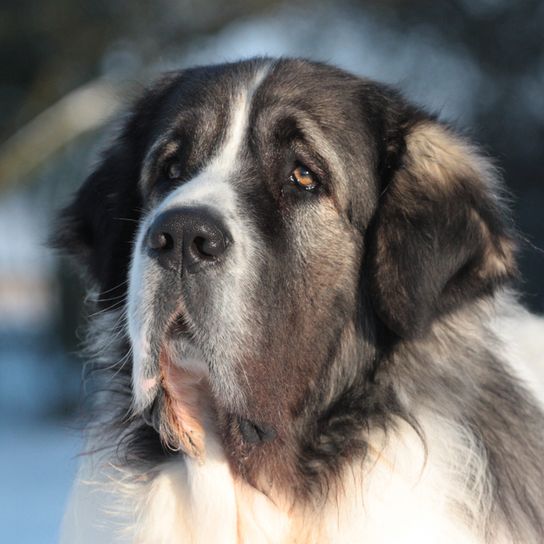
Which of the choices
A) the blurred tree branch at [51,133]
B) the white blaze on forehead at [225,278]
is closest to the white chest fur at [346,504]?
the white blaze on forehead at [225,278]

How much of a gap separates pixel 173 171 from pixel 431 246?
950mm

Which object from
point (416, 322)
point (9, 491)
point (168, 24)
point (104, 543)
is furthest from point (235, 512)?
point (168, 24)

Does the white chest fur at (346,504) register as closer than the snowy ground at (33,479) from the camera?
Yes

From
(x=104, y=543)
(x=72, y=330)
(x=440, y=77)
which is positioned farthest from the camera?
(x=72, y=330)

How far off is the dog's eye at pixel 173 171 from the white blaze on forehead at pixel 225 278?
207mm

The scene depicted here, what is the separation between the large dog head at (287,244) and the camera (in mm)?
2873

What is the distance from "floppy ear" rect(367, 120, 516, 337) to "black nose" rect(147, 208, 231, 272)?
0.63 metres

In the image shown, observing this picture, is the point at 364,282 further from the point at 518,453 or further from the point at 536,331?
the point at 536,331

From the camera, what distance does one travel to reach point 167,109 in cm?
356

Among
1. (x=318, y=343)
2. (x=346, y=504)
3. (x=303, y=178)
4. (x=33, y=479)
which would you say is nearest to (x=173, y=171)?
(x=303, y=178)

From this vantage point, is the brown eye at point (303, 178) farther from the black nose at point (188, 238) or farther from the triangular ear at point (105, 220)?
the triangular ear at point (105, 220)

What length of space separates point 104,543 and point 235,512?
521 millimetres

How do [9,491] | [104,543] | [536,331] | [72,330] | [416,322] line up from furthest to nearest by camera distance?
[72,330], [9,491], [536,331], [104,543], [416,322]

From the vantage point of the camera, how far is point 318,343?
3.14 metres
